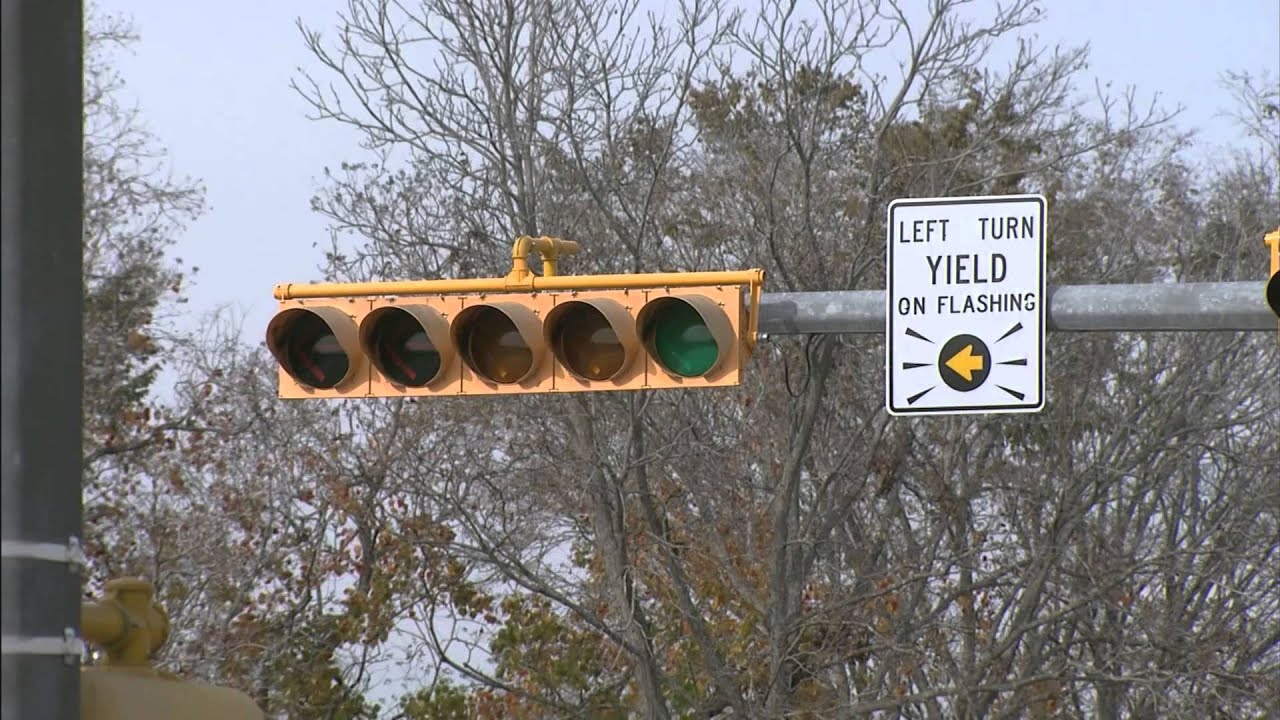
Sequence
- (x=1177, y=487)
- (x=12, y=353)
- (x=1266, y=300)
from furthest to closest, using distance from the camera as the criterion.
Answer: (x=1177, y=487) → (x=1266, y=300) → (x=12, y=353)

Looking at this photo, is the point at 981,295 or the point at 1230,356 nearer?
the point at 981,295

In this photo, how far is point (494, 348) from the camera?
6.16m

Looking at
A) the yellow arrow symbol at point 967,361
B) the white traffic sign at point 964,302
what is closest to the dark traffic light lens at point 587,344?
the white traffic sign at point 964,302

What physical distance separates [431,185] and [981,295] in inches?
535

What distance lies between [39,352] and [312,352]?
11.5 ft

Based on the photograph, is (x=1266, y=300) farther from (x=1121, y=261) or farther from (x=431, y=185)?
(x=1121, y=261)

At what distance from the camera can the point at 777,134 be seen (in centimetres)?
1922

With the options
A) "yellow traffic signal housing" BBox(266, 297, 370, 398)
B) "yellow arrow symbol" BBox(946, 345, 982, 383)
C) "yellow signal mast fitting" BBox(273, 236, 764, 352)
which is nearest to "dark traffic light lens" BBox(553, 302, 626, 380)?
"yellow signal mast fitting" BBox(273, 236, 764, 352)

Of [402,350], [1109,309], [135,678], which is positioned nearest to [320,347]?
[402,350]

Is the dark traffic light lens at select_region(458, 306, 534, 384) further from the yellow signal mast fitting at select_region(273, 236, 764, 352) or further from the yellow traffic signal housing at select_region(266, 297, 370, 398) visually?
the yellow traffic signal housing at select_region(266, 297, 370, 398)

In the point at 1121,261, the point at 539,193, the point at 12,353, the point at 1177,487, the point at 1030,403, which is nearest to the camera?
the point at 12,353

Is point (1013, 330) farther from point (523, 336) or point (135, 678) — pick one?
point (135, 678)

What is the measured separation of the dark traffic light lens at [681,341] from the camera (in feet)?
19.9

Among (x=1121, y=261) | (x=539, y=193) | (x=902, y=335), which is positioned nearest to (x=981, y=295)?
(x=902, y=335)
